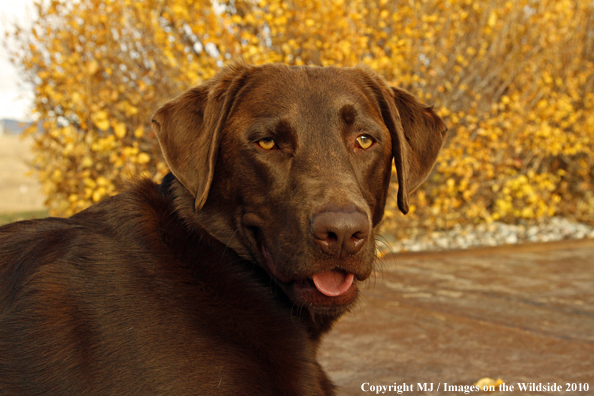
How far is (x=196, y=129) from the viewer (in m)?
2.66

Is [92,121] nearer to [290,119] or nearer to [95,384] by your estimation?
[290,119]

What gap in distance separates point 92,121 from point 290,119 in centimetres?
432

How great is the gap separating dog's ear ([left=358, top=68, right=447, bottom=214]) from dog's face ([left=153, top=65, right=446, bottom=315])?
2cm

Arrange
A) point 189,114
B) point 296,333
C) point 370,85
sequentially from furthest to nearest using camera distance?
point 370,85, point 189,114, point 296,333

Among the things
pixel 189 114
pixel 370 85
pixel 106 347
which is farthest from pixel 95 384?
pixel 370 85

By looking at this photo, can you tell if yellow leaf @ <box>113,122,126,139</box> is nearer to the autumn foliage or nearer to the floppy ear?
the autumn foliage

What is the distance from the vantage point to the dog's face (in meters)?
2.27

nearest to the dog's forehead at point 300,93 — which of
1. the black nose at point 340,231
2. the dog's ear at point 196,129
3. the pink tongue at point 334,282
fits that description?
the dog's ear at point 196,129

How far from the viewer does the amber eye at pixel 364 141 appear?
8.95 ft

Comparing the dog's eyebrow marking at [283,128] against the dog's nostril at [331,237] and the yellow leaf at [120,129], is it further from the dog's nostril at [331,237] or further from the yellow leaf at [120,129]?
the yellow leaf at [120,129]

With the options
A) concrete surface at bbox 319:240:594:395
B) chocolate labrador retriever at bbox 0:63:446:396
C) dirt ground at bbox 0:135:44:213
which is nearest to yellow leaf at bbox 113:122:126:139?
concrete surface at bbox 319:240:594:395

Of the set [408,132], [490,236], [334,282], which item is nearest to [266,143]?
[334,282]

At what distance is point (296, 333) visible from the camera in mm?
2439

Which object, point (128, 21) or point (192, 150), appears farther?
point (128, 21)
